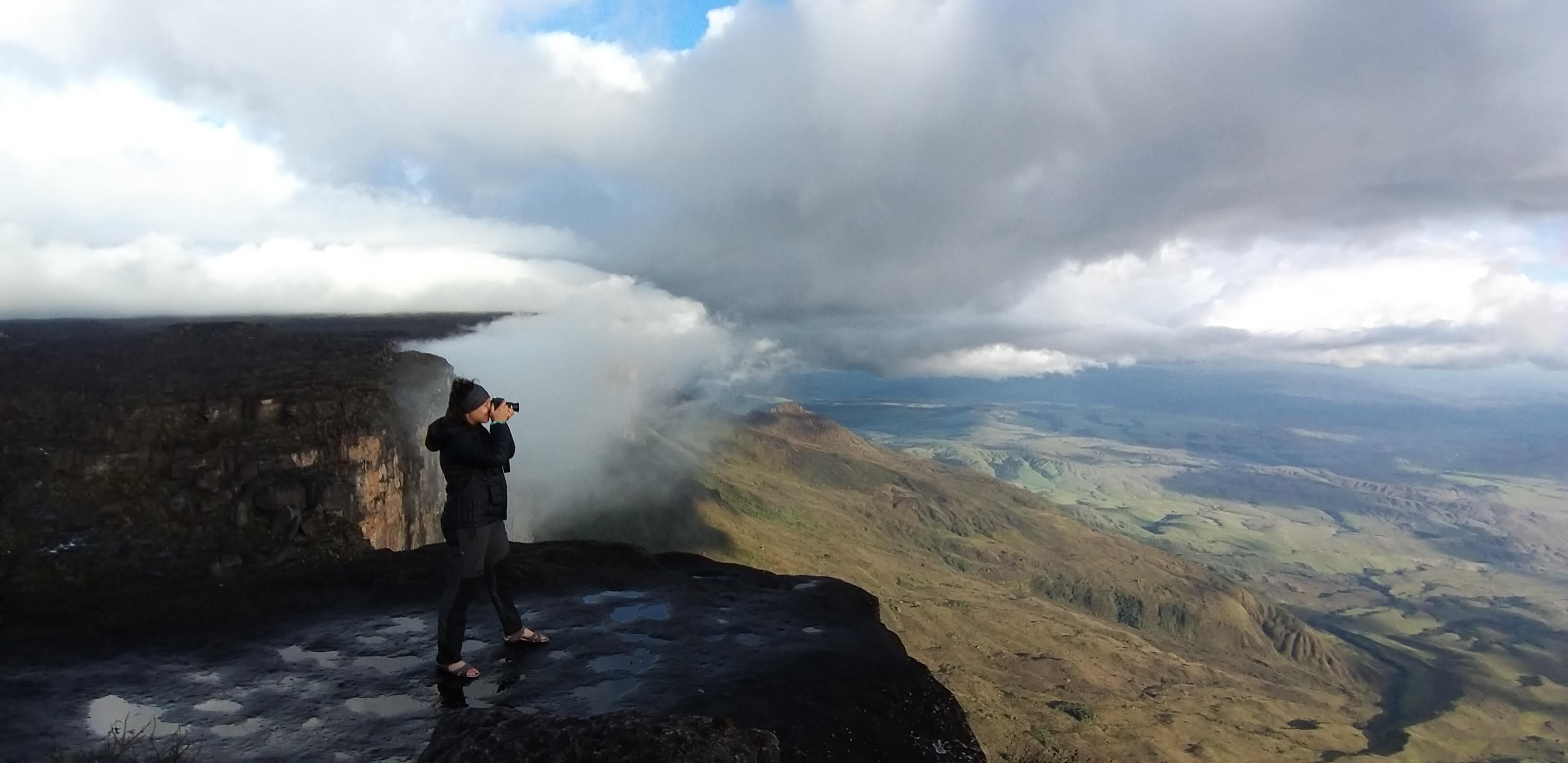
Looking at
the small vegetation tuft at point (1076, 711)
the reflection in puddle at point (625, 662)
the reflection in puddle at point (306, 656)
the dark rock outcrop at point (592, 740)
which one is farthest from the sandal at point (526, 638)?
the small vegetation tuft at point (1076, 711)

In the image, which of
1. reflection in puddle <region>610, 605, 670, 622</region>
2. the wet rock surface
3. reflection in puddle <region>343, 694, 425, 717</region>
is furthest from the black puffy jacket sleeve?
reflection in puddle <region>610, 605, 670, 622</region>

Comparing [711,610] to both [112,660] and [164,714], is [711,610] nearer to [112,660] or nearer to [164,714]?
[164,714]

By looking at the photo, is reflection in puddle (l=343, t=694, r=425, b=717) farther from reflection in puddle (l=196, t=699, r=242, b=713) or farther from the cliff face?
the cliff face

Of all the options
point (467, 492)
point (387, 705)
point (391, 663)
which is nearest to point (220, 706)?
Result: point (391, 663)

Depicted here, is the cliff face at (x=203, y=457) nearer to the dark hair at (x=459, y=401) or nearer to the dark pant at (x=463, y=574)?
the dark pant at (x=463, y=574)

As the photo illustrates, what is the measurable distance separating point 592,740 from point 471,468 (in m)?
4.60

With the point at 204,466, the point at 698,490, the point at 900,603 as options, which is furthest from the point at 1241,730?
the point at 204,466

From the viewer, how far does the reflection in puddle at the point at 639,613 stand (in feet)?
48.8

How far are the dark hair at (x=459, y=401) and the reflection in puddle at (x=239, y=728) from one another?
4.72 meters

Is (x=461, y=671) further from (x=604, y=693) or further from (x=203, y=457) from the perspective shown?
(x=203, y=457)

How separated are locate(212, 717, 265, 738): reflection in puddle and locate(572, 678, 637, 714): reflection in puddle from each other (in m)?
4.10

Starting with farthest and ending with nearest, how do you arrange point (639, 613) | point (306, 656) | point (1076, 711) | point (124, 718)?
point (1076, 711) < point (639, 613) < point (306, 656) < point (124, 718)

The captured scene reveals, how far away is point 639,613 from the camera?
15281mm

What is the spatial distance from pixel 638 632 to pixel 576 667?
79.3 inches
